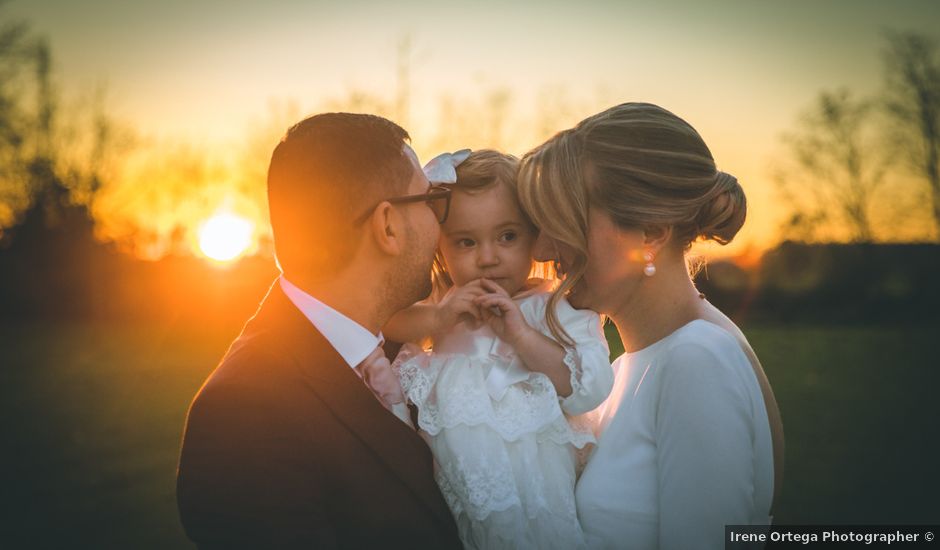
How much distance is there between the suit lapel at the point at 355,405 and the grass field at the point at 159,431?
6741 mm

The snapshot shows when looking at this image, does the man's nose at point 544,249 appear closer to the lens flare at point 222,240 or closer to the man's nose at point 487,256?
the man's nose at point 487,256

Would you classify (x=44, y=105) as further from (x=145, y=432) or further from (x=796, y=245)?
(x=796, y=245)

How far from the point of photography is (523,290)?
386cm

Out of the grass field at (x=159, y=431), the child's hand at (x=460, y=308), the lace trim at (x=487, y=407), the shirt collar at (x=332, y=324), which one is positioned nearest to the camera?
the lace trim at (x=487, y=407)

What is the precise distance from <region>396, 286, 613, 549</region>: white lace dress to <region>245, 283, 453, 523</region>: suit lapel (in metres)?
0.13

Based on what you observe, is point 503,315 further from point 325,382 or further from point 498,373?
point 325,382

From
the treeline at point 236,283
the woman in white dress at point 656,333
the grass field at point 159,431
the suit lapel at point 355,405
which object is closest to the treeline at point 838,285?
the treeline at point 236,283

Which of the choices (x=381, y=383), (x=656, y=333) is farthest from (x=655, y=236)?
(x=381, y=383)

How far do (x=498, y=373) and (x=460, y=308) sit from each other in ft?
1.19

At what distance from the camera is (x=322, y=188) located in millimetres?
3215

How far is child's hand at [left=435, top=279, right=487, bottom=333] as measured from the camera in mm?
3484

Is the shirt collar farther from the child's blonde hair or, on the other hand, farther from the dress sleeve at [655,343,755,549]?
the dress sleeve at [655,343,755,549]

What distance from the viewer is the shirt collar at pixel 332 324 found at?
327 centimetres

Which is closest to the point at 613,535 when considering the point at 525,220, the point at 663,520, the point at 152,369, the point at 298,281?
the point at 663,520
